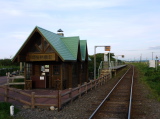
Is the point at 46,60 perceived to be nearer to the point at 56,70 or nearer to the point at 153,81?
the point at 56,70

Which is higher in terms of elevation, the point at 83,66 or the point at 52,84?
the point at 83,66

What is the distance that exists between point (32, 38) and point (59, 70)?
344 centimetres

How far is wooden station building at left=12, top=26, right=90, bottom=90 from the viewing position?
48.6 ft

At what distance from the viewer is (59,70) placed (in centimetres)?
1606

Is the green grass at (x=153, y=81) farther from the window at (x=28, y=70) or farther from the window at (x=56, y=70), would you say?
the window at (x=28, y=70)

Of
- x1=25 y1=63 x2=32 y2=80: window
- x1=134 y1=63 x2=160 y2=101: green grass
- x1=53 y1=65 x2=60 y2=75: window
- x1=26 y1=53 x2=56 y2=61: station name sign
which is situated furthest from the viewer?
x1=25 y1=63 x2=32 y2=80: window

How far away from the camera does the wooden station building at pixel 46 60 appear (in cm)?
1483

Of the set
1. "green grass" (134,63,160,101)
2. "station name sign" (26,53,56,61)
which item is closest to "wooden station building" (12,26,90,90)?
"station name sign" (26,53,56,61)

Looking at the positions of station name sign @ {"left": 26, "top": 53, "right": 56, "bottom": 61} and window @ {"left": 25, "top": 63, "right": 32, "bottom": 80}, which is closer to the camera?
station name sign @ {"left": 26, "top": 53, "right": 56, "bottom": 61}

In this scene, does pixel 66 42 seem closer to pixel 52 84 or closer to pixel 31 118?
pixel 52 84

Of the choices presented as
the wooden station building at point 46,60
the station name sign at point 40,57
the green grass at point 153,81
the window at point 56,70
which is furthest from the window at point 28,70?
the green grass at point 153,81

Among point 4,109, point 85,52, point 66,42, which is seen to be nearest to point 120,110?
point 4,109

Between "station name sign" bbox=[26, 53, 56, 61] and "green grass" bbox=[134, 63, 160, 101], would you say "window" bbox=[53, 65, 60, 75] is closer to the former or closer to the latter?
"station name sign" bbox=[26, 53, 56, 61]

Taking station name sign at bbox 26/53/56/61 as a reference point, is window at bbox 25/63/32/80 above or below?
below
